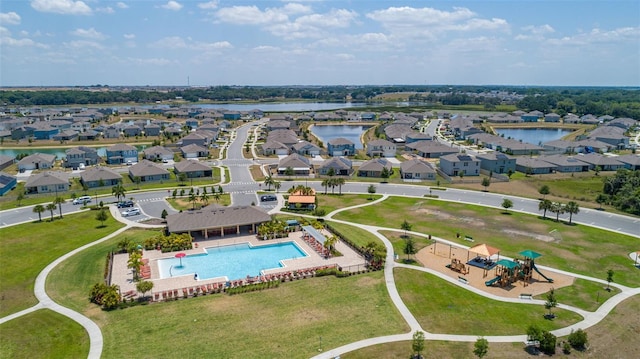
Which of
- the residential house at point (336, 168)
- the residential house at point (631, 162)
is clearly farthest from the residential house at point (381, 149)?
the residential house at point (631, 162)

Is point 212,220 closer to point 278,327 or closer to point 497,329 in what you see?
point 278,327

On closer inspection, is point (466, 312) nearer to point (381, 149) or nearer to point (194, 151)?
point (381, 149)

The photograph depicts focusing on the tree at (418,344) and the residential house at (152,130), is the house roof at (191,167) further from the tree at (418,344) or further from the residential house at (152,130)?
the tree at (418,344)

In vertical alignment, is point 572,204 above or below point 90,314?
above

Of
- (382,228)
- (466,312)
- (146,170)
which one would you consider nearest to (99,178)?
(146,170)

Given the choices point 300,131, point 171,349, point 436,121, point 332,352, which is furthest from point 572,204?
point 436,121
